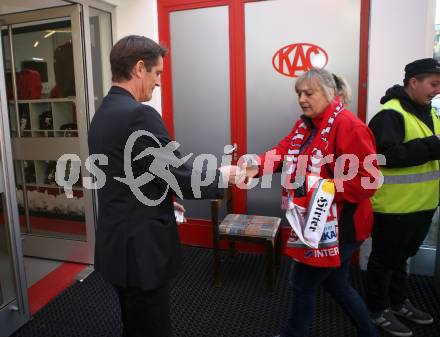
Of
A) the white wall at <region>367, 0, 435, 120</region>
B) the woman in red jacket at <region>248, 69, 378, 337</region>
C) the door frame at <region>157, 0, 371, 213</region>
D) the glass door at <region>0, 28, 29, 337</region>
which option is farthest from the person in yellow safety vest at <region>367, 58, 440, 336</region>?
the glass door at <region>0, 28, 29, 337</region>

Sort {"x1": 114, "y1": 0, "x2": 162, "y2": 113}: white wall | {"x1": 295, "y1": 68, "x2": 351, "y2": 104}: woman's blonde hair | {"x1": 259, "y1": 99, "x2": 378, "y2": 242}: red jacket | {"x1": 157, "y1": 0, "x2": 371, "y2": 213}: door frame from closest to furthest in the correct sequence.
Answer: {"x1": 259, "y1": 99, "x2": 378, "y2": 242}: red jacket → {"x1": 295, "y1": 68, "x2": 351, "y2": 104}: woman's blonde hair → {"x1": 157, "y1": 0, "x2": 371, "y2": 213}: door frame → {"x1": 114, "y1": 0, "x2": 162, "y2": 113}: white wall

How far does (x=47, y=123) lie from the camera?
329 cm

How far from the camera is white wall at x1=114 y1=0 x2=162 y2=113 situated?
10.2ft

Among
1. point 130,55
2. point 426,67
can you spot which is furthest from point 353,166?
point 130,55

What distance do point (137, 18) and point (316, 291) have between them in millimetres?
2576

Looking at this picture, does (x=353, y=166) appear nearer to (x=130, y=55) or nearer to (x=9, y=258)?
(x=130, y=55)

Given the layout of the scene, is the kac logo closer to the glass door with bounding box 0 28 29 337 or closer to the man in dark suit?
the man in dark suit

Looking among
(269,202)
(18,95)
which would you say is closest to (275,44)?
(269,202)

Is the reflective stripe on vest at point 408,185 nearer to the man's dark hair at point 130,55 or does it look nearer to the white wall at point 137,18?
the man's dark hair at point 130,55

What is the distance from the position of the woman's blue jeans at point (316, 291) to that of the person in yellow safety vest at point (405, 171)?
0.41 metres

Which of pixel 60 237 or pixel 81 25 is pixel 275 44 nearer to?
pixel 81 25

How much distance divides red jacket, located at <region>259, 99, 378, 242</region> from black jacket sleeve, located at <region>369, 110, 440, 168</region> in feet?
1.01

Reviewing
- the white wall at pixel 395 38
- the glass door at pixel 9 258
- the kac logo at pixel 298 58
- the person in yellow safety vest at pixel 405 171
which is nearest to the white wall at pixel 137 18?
the kac logo at pixel 298 58

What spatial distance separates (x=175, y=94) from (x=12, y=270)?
1.84 metres
